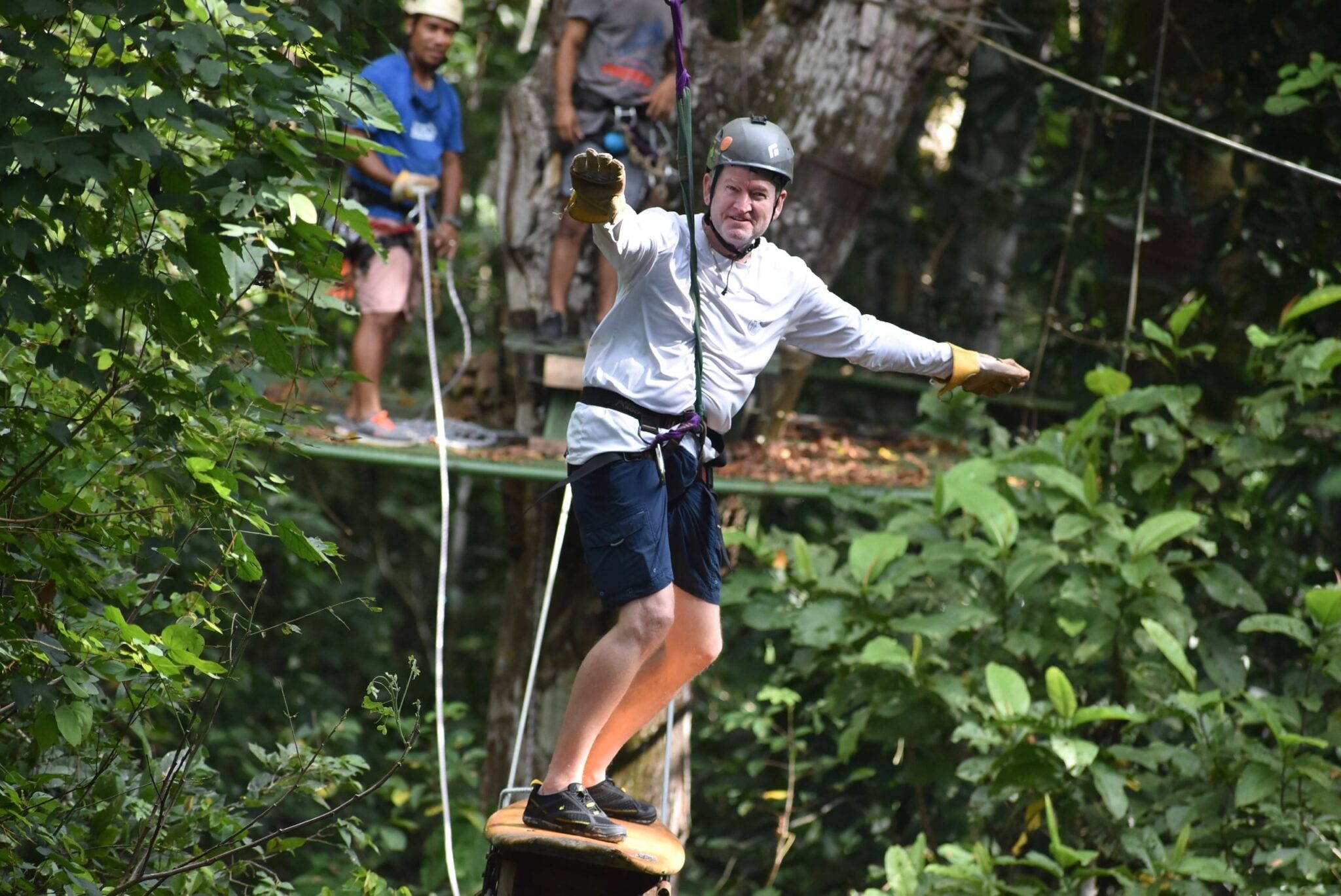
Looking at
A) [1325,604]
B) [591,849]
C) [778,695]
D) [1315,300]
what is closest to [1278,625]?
[1325,604]

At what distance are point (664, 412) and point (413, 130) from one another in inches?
142

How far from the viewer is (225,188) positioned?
312 cm

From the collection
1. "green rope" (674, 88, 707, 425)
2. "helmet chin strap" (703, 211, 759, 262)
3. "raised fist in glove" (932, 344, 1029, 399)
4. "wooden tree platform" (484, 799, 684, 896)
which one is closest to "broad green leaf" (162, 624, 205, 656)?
"wooden tree platform" (484, 799, 684, 896)

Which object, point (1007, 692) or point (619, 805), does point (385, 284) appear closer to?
point (1007, 692)

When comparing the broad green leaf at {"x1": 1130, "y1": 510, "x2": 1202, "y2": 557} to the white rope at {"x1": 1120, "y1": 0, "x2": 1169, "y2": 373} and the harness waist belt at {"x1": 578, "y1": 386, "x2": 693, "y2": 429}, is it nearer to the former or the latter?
the white rope at {"x1": 1120, "y1": 0, "x2": 1169, "y2": 373}

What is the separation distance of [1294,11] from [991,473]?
301 centimetres

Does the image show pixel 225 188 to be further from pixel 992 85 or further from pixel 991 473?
pixel 992 85

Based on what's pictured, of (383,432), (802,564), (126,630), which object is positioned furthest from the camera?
(383,432)

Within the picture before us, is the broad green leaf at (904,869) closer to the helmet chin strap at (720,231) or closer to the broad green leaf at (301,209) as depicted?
the helmet chin strap at (720,231)

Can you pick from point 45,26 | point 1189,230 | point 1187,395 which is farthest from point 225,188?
point 1189,230

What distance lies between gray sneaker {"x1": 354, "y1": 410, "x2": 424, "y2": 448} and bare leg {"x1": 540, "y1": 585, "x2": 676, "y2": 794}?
9.24ft

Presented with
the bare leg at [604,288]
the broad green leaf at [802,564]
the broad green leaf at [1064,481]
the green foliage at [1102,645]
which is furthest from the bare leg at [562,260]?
the broad green leaf at [1064,481]

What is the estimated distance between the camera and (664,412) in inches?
136

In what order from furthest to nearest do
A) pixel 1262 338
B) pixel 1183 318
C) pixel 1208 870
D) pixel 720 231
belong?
pixel 1183 318 < pixel 1262 338 < pixel 1208 870 < pixel 720 231
